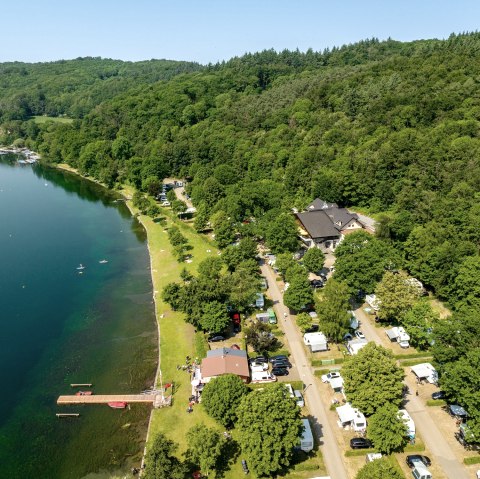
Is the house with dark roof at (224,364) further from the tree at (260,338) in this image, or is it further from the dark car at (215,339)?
the dark car at (215,339)

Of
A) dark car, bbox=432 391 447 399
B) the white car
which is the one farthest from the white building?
dark car, bbox=432 391 447 399

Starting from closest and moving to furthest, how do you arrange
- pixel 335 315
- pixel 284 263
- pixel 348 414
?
pixel 348 414, pixel 335 315, pixel 284 263

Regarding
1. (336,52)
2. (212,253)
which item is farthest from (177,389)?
(336,52)

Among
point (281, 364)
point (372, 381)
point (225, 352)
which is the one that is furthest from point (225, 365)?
point (372, 381)

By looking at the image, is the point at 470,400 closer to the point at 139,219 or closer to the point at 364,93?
the point at 139,219

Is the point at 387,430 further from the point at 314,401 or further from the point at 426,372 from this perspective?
the point at 426,372

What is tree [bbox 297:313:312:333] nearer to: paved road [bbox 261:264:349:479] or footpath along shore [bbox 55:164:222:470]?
paved road [bbox 261:264:349:479]

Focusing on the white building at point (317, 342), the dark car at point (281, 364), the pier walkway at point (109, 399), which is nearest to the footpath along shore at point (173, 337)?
the pier walkway at point (109, 399)
